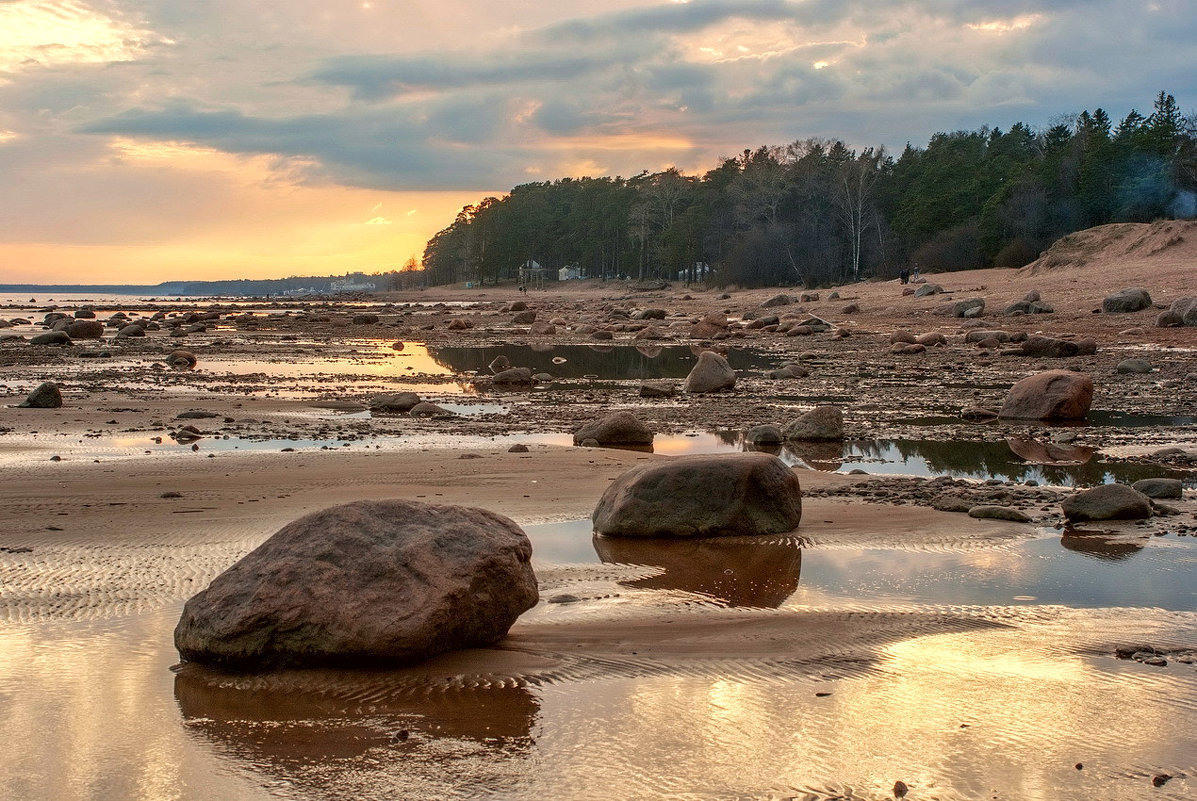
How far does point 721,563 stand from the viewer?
725cm

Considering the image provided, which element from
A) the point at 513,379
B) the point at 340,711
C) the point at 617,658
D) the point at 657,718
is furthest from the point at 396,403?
the point at 657,718

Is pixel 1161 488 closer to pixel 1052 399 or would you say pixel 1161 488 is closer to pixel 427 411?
pixel 1052 399

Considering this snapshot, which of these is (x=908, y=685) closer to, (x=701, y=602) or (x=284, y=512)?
(x=701, y=602)

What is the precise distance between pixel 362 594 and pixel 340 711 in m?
0.64

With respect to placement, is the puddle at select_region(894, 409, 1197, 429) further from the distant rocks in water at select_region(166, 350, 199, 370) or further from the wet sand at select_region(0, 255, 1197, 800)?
the distant rocks in water at select_region(166, 350, 199, 370)

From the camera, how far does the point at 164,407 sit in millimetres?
15969

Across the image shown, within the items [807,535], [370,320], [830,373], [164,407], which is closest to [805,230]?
[370,320]

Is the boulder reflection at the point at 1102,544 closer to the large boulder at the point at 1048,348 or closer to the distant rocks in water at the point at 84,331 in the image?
the large boulder at the point at 1048,348

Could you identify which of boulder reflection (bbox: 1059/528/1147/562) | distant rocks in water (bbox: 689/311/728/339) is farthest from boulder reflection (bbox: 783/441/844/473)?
distant rocks in water (bbox: 689/311/728/339)

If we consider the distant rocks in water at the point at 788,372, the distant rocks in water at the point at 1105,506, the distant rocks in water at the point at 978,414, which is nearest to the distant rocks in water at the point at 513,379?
the distant rocks in water at the point at 788,372

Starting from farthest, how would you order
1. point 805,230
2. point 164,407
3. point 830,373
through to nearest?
point 805,230
point 830,373
point 164,407

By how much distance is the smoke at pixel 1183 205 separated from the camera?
2083 inches

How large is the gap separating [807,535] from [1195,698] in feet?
11.2

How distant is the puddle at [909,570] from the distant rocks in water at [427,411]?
24.0 feet
